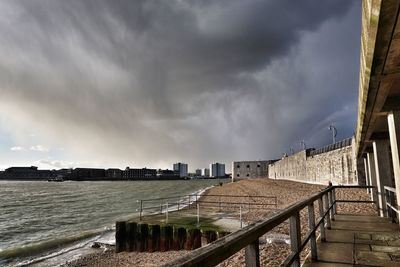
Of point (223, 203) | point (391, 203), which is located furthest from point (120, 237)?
point (391, 203)

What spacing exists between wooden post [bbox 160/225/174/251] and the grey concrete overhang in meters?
11.6

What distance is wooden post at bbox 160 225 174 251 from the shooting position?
1464 centimetres

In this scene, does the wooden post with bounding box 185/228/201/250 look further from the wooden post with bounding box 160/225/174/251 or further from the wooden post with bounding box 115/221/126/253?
the wooden post with bounding box 115/221/126/253

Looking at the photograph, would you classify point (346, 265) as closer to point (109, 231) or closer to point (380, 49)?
point (380, 49)

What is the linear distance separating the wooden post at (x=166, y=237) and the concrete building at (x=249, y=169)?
98680mm

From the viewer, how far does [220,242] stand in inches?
59.8

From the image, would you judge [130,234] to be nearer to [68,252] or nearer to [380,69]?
[68,252]

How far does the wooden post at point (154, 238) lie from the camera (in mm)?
15102

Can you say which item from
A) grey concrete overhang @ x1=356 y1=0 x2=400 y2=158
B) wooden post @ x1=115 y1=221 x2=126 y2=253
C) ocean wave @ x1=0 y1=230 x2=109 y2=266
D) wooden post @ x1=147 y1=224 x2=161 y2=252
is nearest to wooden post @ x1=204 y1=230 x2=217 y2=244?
wooden post @ x1=147 y1=224 x2=161 y2=252

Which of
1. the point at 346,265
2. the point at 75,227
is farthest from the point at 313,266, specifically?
the point at 75,227

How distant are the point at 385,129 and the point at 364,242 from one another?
3744 millimetres

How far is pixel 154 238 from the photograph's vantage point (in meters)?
15.2

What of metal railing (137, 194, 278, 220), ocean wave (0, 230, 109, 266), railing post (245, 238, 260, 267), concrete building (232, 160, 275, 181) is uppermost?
concrete building (232, 160, 275, 181)

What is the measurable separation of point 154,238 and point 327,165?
27.2 metres
